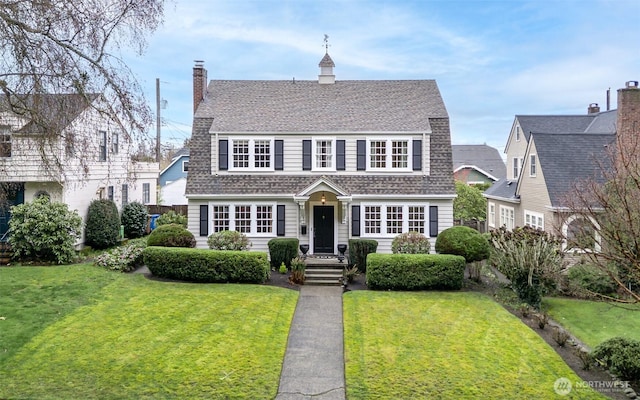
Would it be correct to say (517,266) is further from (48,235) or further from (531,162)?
(48,235)

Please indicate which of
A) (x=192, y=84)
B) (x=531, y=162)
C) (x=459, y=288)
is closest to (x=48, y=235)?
(x=192, y=84)

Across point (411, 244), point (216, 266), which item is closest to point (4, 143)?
point (216, 266)

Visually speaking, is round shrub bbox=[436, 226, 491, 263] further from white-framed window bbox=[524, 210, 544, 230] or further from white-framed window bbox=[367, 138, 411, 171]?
white-framed window bbox=[524, 210, 544, 230]

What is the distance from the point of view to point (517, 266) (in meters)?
14.9

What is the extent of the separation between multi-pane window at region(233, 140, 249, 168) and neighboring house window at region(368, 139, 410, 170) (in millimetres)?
5685

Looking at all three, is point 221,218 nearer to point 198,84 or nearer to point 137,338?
point 198,84

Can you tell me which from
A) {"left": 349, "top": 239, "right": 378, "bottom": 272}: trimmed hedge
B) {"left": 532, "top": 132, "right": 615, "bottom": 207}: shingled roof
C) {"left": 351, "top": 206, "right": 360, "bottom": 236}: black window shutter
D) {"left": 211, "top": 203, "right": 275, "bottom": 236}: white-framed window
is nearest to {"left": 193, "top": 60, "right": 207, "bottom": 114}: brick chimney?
{"left": 211, "top": 203, "right": 275, "bottom": 236}: white-framed window

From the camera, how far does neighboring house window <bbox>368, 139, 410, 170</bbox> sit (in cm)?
2098

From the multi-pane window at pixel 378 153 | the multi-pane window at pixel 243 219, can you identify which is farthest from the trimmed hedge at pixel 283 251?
the multi-pane window at pixel 378 153

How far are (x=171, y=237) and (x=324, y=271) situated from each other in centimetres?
650

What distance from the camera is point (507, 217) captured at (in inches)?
1069

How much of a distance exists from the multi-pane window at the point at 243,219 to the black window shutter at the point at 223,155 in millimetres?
2049

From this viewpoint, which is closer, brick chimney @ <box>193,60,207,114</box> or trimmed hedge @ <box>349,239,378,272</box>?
trimmed hedge @ <box>349,239,378,272</box>

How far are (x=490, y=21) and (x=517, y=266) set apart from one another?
8.24 meters
